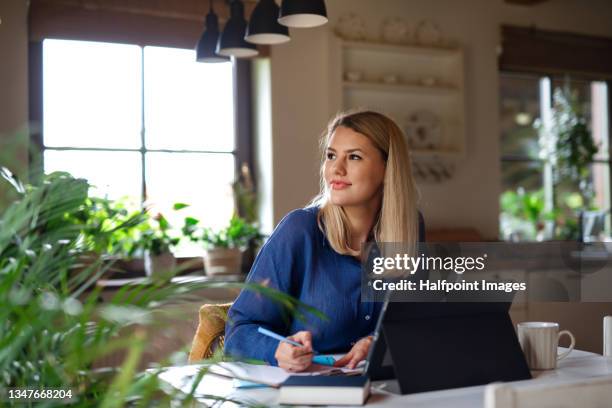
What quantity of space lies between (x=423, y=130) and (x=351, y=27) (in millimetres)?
814

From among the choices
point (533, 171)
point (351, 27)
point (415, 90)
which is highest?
point (351, 27)

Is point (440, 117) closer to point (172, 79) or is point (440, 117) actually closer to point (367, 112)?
point (172, 79)

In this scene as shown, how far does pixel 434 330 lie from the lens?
1.57m

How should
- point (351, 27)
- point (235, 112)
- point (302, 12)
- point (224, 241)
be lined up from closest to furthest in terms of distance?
1. point (302, 12)
2. point (224, 241)
3. point (235, 112)
4. point (351, 27)

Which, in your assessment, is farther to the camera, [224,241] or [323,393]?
[224,241]

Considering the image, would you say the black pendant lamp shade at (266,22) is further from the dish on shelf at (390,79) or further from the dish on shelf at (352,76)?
the dish on shelf at (390,79)

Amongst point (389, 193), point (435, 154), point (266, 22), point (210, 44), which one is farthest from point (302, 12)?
point (435, 154)

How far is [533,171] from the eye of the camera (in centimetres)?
568

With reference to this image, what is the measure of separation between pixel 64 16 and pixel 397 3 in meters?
2.09

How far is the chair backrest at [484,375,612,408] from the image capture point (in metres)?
0.99

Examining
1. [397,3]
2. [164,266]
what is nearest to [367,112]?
[164,266]

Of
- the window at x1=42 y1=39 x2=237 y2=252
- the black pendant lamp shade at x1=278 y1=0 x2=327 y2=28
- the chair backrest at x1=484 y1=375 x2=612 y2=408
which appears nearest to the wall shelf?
the window at x1=42 y1=39 x2=237 y2=252

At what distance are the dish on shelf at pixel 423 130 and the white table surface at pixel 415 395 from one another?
3.24m

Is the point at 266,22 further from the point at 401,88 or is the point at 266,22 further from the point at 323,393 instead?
the point at 323,393
